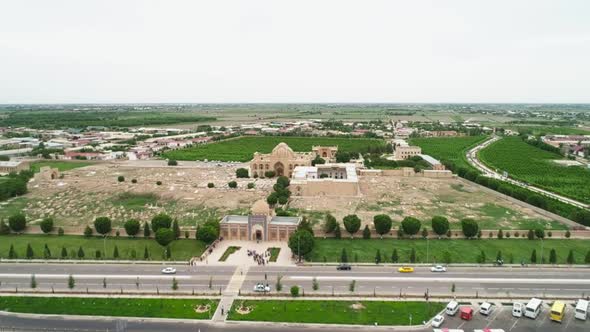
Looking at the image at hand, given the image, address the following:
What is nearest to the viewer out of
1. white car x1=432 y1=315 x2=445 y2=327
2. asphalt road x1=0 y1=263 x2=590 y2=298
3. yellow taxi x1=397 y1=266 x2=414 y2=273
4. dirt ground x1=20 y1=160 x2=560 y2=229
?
white car x1=432 y1=315 x2=445 y2=327

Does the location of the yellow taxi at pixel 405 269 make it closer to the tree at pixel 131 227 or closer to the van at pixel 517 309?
the van at pixel 517 309

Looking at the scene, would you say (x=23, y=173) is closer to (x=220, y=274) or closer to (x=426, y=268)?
(x=220, y=274)

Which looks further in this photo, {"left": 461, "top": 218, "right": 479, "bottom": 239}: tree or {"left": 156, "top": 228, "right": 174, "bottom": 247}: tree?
{"left": 461, "top": 218, "right": 479, "bottom": 239}: tree

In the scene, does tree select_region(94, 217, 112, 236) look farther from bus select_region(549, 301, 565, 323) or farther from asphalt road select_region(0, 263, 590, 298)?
bus select_region(549, 301, 565, 323)

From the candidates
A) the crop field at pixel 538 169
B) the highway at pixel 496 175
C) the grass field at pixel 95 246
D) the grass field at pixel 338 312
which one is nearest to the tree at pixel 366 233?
the grass field at pixel 338 312

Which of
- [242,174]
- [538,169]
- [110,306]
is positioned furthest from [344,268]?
[538,169]

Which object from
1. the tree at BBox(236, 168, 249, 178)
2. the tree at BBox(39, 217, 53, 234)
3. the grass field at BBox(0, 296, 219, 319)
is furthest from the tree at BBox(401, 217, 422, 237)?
the tree at BBox(236, 168, 249, 178)

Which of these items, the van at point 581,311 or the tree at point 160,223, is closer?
the van at point 581,311

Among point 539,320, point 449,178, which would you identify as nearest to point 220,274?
point 539,320
